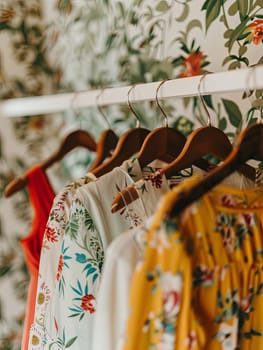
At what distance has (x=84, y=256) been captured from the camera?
2.08ft

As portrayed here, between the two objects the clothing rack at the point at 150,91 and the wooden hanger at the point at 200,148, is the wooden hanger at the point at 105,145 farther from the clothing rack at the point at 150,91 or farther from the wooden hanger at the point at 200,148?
the wooden hanger at the point at 200,148

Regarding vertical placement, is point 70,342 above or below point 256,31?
below

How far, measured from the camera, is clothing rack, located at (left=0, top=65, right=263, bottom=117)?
1.86 feet

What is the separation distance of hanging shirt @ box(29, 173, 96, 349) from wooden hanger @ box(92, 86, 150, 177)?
25 millimetres

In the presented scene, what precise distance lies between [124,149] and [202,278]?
298mm

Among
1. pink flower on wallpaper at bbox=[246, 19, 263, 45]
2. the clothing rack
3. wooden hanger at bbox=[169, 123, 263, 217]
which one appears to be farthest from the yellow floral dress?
pink flower on wallpaper at bbox=[246, 19, 263, 45]

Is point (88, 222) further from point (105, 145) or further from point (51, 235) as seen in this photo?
point (105, 145)

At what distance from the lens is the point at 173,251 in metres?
0.47

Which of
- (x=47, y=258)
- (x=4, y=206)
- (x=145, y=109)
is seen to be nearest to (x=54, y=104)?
(x=145, y=109)

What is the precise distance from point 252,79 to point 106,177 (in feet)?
0.82

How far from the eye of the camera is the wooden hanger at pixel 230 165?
0.48 m

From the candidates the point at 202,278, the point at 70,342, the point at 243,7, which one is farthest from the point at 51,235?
the point at 243,7

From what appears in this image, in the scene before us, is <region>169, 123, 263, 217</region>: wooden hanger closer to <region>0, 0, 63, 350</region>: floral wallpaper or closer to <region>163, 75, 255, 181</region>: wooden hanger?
<region>163, 75, 255, 181</region>: wooden hanger

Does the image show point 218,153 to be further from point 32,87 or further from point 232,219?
point 32,87
